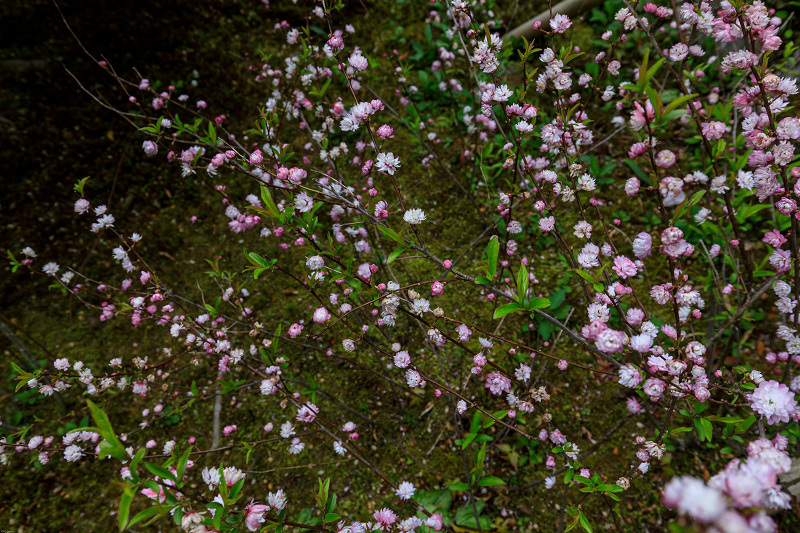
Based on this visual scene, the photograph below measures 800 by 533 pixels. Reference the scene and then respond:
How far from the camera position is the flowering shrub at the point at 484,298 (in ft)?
3.82

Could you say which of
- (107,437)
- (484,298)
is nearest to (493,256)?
(107,437)

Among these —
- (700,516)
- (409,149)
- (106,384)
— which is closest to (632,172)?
(409,149)

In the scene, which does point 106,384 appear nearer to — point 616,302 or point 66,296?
point 66,296

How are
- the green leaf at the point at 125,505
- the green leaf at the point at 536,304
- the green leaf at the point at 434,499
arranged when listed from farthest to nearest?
the green leaf at the point at 434,499
the green leaf at the point at 536,304
the green leaf at the point at 125,505

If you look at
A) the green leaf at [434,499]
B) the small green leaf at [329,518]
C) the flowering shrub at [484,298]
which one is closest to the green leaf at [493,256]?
the flowering shrub at [484,298]

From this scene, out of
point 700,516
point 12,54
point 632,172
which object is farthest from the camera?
point 12,54

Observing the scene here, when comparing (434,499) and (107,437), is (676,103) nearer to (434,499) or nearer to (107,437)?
(107,437)

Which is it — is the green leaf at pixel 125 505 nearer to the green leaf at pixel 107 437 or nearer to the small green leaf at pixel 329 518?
the green leaf at pixel 107 437

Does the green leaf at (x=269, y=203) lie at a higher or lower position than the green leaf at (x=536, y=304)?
higher

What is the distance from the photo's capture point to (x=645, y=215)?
2.75 m

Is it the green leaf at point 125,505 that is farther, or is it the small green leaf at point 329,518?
the small green leaf at point 329,518

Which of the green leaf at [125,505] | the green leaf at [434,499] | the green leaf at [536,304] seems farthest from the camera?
the green leaf at [434,499]

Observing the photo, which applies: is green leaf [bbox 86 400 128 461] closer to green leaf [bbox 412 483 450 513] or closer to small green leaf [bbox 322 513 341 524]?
small green leaf [bbox 322 513 341 524]

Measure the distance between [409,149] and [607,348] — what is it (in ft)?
9.04
